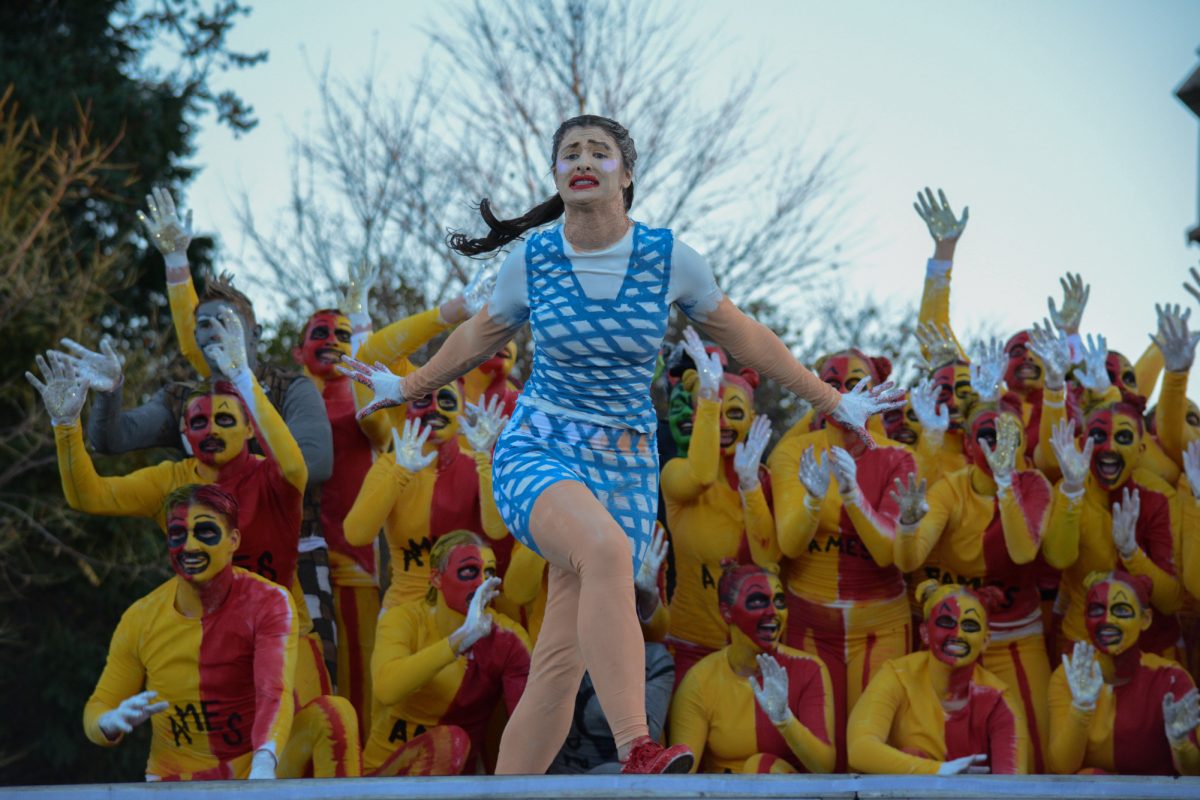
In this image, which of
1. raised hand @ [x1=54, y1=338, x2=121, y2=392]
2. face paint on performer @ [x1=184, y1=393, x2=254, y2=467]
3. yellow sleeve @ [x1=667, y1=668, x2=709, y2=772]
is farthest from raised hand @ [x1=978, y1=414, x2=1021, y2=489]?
raised hand @ [x1=54, y1=338, x2=121, y2=392]

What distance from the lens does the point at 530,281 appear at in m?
3.81

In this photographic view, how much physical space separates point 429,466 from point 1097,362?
2.77 m

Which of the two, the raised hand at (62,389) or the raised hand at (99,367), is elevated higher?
the raised hand at (99,367)

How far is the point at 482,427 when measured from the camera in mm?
6090

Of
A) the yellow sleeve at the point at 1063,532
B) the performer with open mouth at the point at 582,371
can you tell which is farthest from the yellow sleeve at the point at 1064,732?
the performer with open mouth at the point at 582,371

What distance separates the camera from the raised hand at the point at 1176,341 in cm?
666

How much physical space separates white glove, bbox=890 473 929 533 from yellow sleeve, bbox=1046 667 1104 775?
0.79 m

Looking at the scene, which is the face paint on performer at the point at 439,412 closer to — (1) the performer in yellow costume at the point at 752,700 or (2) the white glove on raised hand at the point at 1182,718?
(1) the performer in yellow costume at the point at 752,700

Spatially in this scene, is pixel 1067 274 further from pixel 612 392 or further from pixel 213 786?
pixel 213 786

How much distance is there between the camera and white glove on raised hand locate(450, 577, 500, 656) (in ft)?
18.5

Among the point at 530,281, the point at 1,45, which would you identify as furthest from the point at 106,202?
the point at 530,281

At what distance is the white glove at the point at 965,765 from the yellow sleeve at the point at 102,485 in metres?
2.94

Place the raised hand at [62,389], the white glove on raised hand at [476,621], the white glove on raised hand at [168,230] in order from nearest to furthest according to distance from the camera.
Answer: the white glove on raised hand at [476,621] → the raised hand at [62,389] → the white glove on raised hand at [168,230]

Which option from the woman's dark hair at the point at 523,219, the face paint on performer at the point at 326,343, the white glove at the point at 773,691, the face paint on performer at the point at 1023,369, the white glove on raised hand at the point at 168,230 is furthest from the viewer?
the face paint on performer at the point at 1023,369
